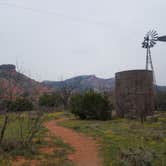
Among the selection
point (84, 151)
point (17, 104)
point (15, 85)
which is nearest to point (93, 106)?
point (17, 104)

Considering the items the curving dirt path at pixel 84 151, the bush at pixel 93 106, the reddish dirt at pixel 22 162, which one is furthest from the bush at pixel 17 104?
the bush at pixel 93 106

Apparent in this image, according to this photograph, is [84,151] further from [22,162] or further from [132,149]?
[22,162]

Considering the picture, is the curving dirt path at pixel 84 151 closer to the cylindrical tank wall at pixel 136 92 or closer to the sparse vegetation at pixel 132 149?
the sparse vegetation at pixel 132 149

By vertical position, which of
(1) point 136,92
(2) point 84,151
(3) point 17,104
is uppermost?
(1) point 136,92

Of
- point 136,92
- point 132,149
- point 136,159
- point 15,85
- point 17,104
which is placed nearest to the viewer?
point 136,159

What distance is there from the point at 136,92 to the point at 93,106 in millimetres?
3381

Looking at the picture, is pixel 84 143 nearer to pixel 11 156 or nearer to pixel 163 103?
pixel 11 156

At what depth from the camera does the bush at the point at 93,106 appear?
26859mm

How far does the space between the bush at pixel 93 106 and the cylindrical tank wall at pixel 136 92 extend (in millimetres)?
1359

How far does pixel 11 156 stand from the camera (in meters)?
10.1

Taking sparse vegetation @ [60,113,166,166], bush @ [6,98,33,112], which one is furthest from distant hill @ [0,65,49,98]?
sparse vegetation @ [60,113,166,166]

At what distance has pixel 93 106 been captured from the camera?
2683 cm

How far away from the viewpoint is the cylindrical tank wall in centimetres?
2598

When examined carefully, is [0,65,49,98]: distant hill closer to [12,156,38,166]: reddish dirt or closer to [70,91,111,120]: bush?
[12,156,38,166]: reddish dirt
